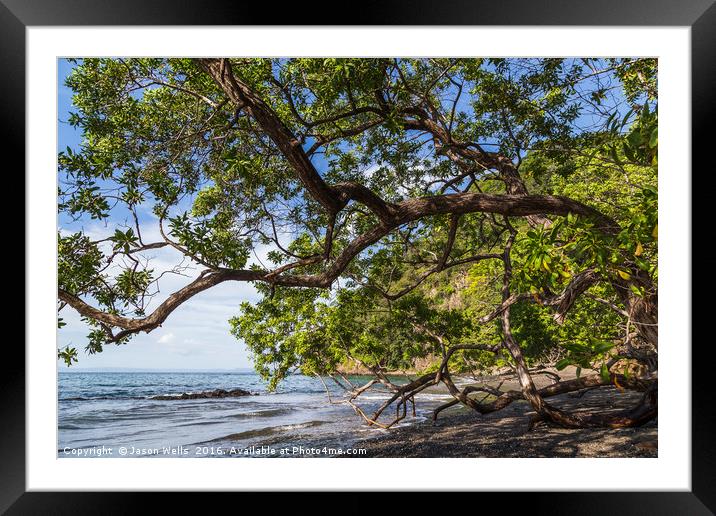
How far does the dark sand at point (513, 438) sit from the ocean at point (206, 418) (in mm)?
349

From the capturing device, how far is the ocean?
5012mm

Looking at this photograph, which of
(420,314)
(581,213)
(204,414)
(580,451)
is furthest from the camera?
(204,414)

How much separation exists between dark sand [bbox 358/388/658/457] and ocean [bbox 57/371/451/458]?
0.35 m

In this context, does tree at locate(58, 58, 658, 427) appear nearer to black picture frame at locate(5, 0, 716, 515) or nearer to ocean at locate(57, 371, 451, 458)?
black picture frame at locate(5, 0, 716, 515)

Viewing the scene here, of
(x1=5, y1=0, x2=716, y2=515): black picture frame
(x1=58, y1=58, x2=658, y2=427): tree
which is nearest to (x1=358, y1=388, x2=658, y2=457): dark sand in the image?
(x1=58, y1=58, x2=658, y2=427): tree

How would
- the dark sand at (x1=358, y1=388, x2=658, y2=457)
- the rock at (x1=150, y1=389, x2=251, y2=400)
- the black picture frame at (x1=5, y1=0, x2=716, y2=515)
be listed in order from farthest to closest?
the rock at (x1=150, y1=389, x2=251, y2=400) < the dark sand at (x1=358, y1=388, x2=658, y2=457) < the black picture frame at (x1=5, y1=0, x2=716, y2=515)

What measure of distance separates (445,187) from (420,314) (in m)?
1.21

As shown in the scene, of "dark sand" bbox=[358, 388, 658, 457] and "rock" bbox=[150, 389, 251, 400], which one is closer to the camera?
"dark sand" bbox=[358, 388, 658, 457]
